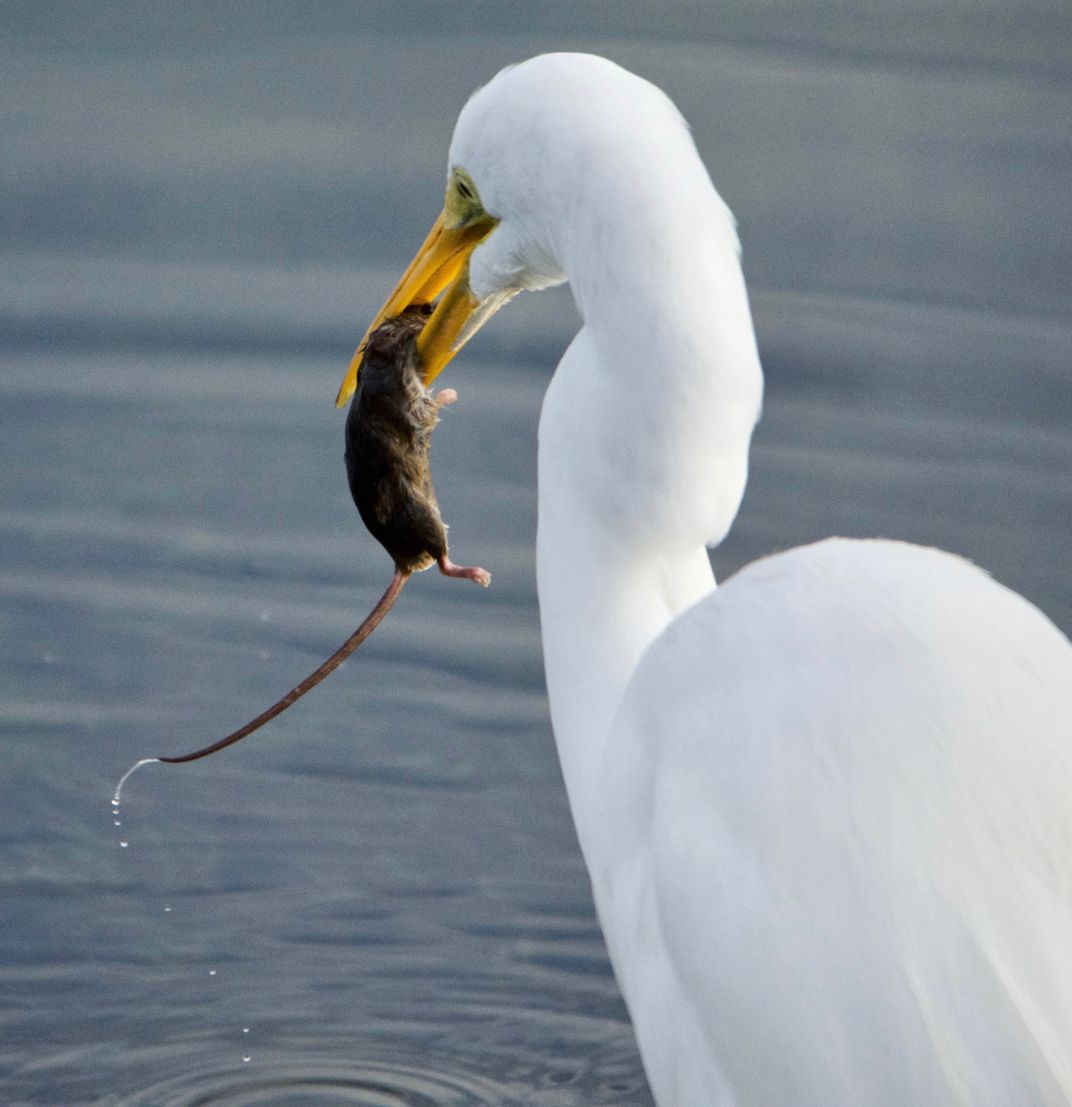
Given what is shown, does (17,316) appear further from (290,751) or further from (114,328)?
(290,751)

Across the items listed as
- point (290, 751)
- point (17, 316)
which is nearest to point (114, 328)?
point (17, 316)

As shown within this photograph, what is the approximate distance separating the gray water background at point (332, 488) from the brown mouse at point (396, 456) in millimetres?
648

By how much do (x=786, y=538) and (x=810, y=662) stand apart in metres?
2.02

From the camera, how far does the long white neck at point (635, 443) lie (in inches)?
80.5

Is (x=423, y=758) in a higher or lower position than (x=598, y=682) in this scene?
lower

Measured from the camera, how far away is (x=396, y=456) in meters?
2.43

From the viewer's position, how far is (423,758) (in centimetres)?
337

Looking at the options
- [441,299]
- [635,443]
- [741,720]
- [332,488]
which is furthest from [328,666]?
[332,488]

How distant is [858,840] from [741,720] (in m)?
0.16

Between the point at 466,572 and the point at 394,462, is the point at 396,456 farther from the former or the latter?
the point at 466,572

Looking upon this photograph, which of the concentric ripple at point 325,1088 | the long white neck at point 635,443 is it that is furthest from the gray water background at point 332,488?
the long white neck at point 635,443

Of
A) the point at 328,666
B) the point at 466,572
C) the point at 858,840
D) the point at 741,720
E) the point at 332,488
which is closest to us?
the point at 858,840

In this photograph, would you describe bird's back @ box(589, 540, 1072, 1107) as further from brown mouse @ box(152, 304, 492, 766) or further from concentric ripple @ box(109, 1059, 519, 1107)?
concentric ripple @ box(109, 1059, 519, 1107)

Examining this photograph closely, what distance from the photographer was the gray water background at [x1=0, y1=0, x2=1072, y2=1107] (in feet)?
9.29
